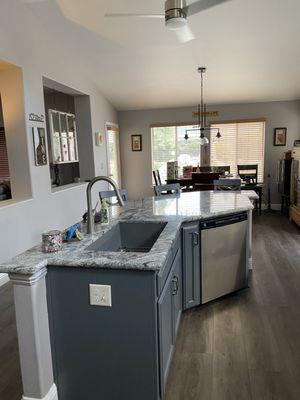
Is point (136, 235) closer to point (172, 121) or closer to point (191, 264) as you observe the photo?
point (191, 264)

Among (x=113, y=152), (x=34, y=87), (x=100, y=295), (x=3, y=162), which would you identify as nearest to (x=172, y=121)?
(x=113, y=152)

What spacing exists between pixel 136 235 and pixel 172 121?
541 cm

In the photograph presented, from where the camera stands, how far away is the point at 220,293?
9.32ft

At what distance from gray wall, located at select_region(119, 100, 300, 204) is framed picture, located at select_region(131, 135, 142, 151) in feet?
0.30

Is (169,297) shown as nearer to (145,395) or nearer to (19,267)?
(145,395)

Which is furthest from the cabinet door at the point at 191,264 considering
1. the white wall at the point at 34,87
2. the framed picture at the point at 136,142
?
the framed picture at the point at 136,142

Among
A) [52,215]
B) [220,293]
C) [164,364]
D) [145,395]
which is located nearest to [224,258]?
[220,293]

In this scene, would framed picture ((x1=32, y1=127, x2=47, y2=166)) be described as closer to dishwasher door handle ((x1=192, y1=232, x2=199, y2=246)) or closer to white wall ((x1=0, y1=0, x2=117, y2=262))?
white wall ((x1=0, y1=0, x2=117, y2=262))

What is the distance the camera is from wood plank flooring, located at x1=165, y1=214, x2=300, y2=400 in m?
1.86

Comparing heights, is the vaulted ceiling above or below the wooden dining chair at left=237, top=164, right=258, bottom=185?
above

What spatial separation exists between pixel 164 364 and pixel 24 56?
3.69 meters

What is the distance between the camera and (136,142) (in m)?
7.62

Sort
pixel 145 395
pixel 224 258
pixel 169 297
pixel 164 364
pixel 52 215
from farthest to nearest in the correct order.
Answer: pixel 52 215, pixel 224 258, pixel 169 297, pixel 164 364, pixel 145 395

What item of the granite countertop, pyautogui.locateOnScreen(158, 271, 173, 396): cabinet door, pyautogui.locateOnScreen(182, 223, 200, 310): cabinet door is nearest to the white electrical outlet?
the granite countertop
